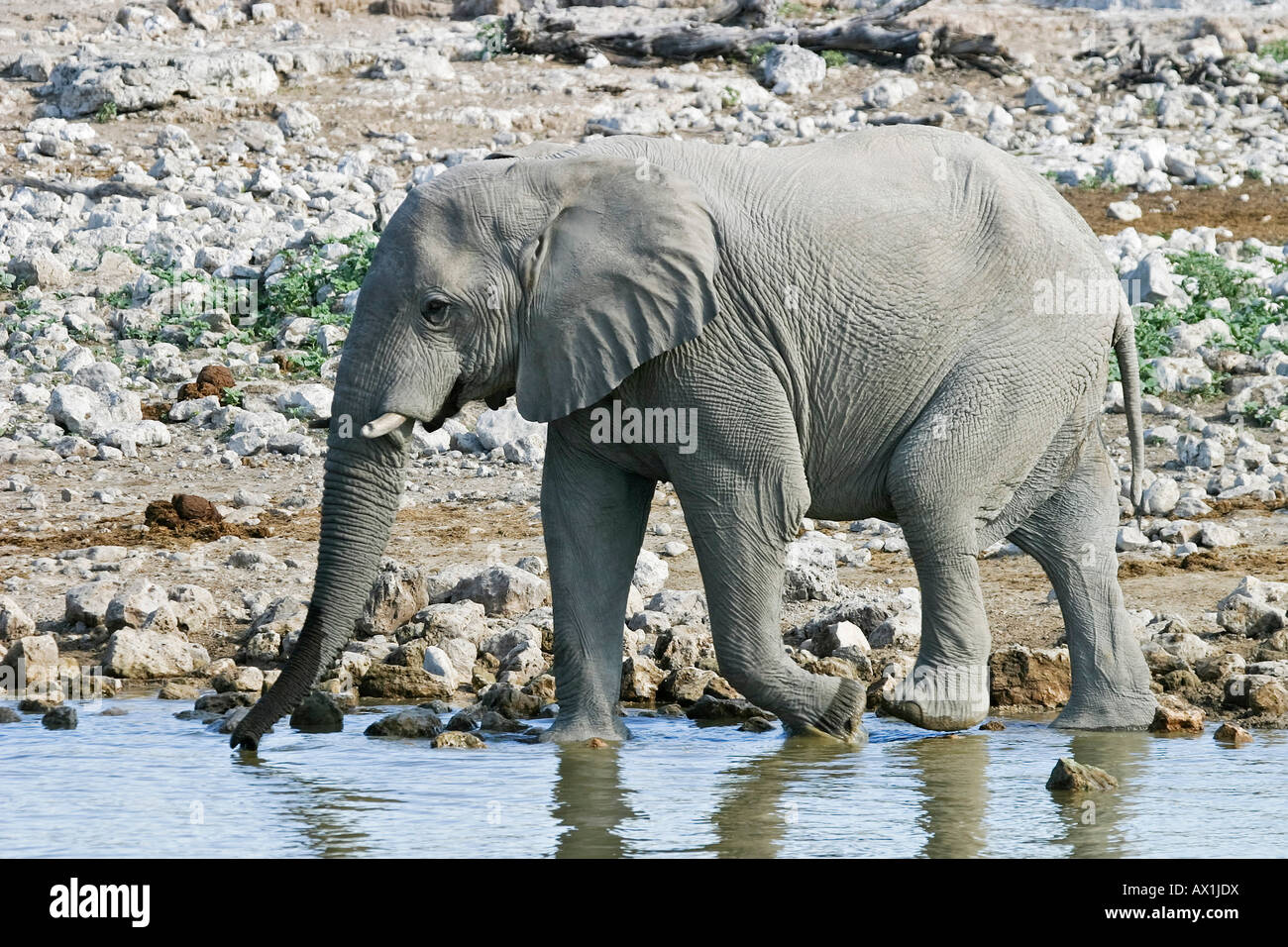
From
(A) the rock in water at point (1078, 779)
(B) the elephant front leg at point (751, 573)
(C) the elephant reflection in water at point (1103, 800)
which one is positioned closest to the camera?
(C) the elephant reflection in water at point (1103, 800)

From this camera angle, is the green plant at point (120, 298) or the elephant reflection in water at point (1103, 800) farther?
the green plant at point (120, 298)

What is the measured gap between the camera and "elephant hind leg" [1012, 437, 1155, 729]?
26.3ft

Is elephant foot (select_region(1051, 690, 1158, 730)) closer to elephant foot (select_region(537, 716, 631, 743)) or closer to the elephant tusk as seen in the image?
elephant foot (select_region(537, 716, 631, 743))

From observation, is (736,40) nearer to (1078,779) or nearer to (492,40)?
(492,40)

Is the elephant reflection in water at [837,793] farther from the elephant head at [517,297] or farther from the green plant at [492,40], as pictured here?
the green plant at [492,40]

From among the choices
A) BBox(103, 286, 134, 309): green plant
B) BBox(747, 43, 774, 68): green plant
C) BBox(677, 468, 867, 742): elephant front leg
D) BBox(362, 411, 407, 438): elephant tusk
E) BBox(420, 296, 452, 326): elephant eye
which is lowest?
BBox(677, 468, 867, 742): elephant front leg

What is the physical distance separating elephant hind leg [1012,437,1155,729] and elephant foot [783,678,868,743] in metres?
0.98

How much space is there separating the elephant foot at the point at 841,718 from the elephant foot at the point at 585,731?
2.19 feet

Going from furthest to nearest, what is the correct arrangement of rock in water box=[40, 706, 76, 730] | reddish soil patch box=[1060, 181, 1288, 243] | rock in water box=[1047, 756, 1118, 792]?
reddish soil patch box=[1060, 181, 1288, 243] → rock in water box=[40, 706, 76, 730] → rock in water box=[1047, 756, 1118, 792]

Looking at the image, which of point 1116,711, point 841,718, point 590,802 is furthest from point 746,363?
point 1116,711

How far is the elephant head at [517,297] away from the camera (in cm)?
700

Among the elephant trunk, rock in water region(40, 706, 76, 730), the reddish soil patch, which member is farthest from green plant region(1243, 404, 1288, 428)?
rock in water region(40, 706, 76, 730)

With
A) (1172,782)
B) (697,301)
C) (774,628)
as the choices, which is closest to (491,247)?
(697,301)

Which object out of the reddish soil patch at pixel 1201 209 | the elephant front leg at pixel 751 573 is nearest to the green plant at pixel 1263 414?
the reddish soil patch at pixel 1201 209
